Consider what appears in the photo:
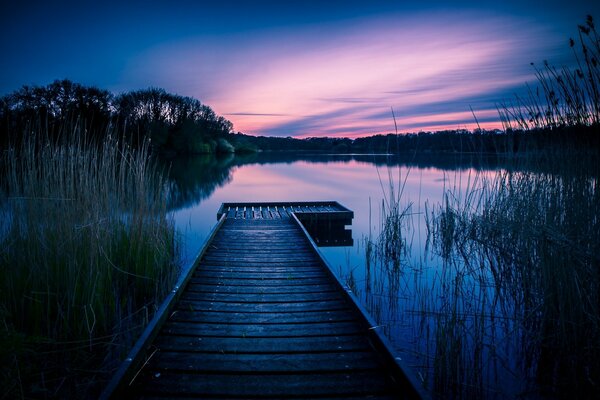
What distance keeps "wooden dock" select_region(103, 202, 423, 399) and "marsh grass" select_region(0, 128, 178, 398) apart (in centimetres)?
54

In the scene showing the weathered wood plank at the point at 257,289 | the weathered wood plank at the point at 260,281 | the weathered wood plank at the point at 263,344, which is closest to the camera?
the weathered wood plank at the point at 263,344

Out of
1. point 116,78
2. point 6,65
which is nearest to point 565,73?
point 6,65

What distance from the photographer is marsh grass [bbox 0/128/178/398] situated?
2.30 meters

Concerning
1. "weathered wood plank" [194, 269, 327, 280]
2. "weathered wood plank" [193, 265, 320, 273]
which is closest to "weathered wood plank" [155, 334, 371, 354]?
"weathered wood plank" [194, 269, 327, 280]

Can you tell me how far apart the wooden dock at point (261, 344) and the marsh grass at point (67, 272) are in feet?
1.78

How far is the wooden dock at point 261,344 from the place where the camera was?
5.82ft

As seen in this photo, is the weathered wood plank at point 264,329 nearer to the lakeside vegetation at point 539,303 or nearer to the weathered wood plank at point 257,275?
the lakeside vegetation at point 539,303

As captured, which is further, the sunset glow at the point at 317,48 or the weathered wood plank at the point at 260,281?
the sunset glow at the point at 317,48

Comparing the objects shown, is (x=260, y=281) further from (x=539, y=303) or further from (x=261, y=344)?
Answer: (x=539, y=303)

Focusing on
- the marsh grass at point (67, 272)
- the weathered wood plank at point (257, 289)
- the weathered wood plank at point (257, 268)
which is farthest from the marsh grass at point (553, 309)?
the marsh grass at point (67, 272)

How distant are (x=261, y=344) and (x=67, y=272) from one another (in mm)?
1836

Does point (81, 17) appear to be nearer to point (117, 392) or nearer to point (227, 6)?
point (227, 6)

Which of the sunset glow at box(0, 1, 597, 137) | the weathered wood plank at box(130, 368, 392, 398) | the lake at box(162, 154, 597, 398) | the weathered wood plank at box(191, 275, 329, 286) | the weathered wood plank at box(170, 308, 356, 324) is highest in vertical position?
the sunset glow at box(0, 1, 597, 137)

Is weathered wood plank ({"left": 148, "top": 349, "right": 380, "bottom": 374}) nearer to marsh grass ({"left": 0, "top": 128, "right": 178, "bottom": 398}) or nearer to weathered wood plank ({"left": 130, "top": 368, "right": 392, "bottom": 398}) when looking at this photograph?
weathered wood plank ({"left": 130, "top": 368, "right": 392, "bottom": 398})
